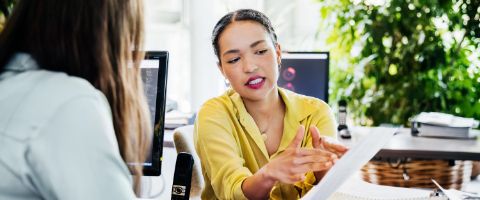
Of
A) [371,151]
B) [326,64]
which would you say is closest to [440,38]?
[326,64]

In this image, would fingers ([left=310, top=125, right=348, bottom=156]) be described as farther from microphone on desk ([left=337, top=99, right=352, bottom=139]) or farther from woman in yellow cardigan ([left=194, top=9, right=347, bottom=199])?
microphone on desk ([left=337, top=99, right=352, bottom=139])

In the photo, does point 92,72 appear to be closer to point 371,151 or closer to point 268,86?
point 371,151

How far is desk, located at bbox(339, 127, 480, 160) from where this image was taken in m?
2.09

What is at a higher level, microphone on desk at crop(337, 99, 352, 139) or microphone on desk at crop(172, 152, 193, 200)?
microphone on desk at crop(172, 152, 193, 200)

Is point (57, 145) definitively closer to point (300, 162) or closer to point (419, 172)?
point (300, 162)

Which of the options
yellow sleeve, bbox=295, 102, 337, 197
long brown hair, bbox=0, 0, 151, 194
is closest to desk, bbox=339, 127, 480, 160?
yellow sleeve, bbox=295, 102, 337, 197

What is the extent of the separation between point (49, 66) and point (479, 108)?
3164 mm

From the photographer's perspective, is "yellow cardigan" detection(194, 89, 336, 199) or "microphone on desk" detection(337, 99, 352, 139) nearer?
"yellow cardigan" detection(194, 89, 336, 199)

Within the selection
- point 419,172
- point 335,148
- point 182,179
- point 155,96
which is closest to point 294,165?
point 335,148

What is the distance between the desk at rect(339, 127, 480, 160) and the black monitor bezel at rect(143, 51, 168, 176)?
1.11 m

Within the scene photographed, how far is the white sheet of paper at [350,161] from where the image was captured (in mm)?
969

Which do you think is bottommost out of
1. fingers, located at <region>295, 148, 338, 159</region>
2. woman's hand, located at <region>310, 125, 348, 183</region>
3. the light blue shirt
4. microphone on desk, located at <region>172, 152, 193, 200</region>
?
microphone on desk, located at <region>172, 152, 193, 200</region>

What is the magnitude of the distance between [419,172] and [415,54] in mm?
1240

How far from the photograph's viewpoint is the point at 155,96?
4.39 feet
